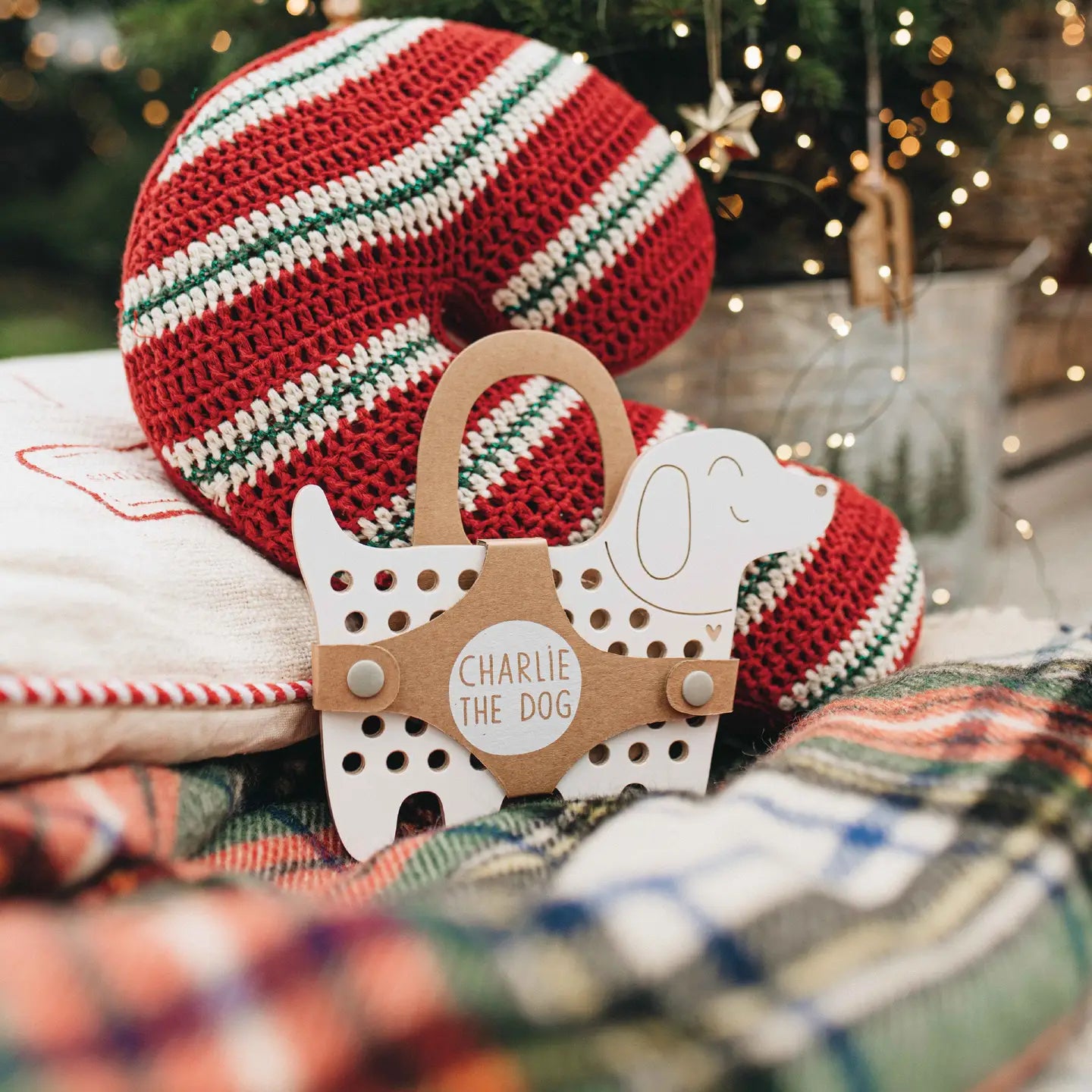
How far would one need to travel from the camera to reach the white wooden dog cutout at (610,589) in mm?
449

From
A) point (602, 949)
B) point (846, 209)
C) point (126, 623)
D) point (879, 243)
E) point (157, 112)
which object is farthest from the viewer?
point (157, 112)

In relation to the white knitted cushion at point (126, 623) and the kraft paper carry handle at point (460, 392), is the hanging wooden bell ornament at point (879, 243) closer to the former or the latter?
the kraft paper carry handle at point (460, 392)

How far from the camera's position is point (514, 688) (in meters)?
0.46

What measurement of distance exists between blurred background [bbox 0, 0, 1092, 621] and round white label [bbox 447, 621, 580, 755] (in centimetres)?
40

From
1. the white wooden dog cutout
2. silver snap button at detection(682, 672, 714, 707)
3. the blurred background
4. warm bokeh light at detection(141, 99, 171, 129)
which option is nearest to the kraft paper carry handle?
the white wooden dog cutout

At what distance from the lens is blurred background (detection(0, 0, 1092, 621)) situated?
77 centimetres

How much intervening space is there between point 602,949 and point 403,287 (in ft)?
1.12

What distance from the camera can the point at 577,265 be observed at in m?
0.52

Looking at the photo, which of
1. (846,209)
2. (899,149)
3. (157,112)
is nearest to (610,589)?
(846,209)

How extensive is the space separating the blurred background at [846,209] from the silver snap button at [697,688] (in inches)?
15.3

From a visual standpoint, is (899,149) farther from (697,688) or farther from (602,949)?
(602,949)

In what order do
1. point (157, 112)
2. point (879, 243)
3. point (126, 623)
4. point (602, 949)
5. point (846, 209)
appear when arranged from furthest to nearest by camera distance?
1. point (157, 112)
2. point (846, 209)
3. point (879, 243)
4. point (126, 623)
5. point (602, 949)

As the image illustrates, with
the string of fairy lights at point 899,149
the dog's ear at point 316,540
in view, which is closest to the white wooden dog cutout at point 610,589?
the dog's ear at point 316,540

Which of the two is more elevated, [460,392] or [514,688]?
[460,392]
